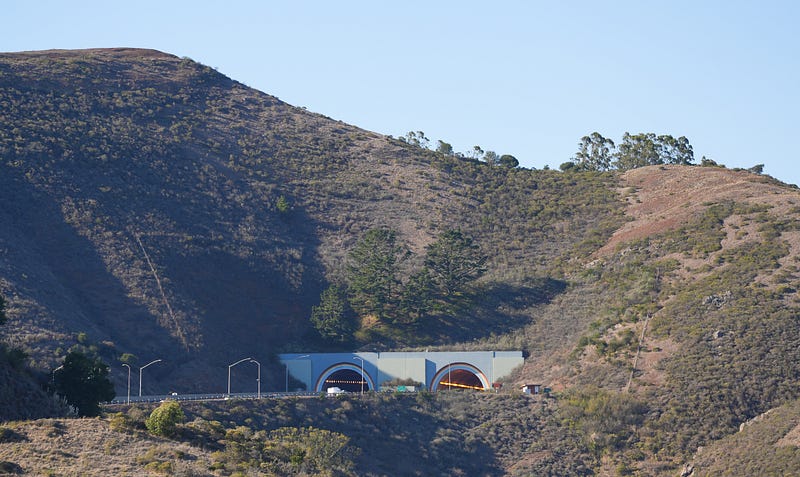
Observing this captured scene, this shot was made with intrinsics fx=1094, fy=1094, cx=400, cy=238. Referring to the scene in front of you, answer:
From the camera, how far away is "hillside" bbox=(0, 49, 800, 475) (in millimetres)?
76812

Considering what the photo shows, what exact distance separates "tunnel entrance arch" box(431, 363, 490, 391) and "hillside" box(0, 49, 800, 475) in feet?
8.78

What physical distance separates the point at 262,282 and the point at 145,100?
3631cm

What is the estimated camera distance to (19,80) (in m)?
116

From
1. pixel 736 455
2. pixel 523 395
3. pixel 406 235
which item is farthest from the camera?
pixel 406 235

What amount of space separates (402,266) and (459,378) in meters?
14.7

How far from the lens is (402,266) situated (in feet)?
344

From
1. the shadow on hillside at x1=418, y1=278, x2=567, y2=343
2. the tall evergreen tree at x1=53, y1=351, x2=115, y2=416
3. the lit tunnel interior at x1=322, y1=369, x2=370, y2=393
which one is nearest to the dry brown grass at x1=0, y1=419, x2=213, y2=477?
the tall evergreen tree at x1=53, y1=351, x2=115, y2=416

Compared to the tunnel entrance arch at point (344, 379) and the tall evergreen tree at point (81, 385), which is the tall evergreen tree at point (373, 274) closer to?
the tunnel entrance arch at point (344, 379)

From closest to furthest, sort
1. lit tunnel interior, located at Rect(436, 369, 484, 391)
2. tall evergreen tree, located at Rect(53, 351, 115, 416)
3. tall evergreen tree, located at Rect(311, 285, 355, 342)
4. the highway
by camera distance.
Answer: tall evergreen tree, located at Rect(53, 351, 115, 416), the highway, lit tunnel interior, located at Rect(436, 369, 484, 391), tall evergreen tree, located at Rect(311, 285, 355, 342)

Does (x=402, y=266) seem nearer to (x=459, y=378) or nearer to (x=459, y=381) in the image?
(x=459, y=378)

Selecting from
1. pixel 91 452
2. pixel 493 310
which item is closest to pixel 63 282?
pixel 493 310

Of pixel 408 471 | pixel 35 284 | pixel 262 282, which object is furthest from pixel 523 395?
pixel 35 284

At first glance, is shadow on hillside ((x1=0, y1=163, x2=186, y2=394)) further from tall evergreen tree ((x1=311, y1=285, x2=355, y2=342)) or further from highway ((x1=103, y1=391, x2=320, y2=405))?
tall evergreen tree ((x1=311, y1=285, x2=355, y2=342))

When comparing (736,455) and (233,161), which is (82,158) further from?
(736,455)
